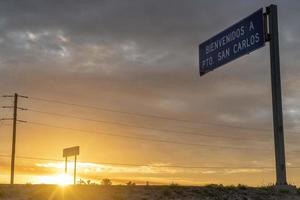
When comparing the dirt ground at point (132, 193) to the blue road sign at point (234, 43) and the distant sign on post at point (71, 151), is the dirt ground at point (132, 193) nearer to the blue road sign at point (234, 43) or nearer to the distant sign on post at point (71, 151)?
the blue road sign at point (234, 43)

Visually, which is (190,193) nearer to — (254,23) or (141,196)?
(141,196)

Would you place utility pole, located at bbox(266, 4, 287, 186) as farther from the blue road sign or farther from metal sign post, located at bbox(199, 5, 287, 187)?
the blue road sign

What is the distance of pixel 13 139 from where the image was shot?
66000mm

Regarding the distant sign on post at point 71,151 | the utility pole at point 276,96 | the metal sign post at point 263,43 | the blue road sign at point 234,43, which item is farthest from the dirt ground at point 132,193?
the distant sign on post at point 71,151

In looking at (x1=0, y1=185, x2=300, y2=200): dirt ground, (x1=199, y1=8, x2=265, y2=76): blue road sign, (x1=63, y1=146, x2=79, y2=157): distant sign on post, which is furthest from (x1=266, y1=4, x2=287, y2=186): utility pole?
(x1=63, y1=146, x2=79, y2=157): distant sign on post

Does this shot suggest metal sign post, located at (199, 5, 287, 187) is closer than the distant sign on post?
Yes

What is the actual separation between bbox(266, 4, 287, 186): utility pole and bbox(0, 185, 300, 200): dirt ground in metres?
3.13

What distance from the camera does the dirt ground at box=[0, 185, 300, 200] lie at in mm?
14125

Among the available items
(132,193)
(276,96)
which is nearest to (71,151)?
(276,96)

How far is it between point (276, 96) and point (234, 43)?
8.83 feet

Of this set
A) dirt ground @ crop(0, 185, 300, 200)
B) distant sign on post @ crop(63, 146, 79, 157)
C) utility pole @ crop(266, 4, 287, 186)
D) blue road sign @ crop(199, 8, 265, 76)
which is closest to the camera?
dirt ground @ crop(0, 185, 300, 200)

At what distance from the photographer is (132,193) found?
1512cm

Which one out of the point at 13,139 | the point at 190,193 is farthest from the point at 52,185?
the point at 13,139

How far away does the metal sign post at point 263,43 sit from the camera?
2116cm
